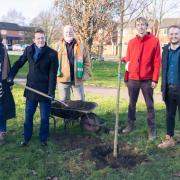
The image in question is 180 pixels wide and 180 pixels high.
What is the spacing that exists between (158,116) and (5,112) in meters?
3.74

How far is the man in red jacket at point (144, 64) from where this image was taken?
6230 millimetres

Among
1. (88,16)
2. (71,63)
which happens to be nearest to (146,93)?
(71,63)

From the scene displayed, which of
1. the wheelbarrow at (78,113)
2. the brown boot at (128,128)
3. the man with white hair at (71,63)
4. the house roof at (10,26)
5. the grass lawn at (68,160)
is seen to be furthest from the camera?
the house roof at (10,26)

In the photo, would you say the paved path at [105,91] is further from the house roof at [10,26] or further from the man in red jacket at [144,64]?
the house roof at [10,26]

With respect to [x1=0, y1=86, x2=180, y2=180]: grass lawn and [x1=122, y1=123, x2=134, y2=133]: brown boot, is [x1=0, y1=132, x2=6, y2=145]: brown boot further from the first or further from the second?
[x1=122, y1=123, x2=134, y2=133]: brown boot

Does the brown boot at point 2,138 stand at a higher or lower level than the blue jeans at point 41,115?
lower

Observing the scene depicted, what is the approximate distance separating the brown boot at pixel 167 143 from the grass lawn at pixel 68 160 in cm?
10

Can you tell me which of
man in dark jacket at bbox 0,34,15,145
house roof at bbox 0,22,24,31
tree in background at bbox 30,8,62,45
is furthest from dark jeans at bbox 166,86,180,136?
house roof at bbox 0,22,24,31

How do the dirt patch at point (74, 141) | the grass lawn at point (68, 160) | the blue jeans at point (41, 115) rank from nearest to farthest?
the grass lawn at point (68, 160), the blue jeans at point (41, 115), the dirt patch at point (74, 141)

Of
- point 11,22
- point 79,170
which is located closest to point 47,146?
point 79,170

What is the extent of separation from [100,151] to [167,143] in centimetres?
116

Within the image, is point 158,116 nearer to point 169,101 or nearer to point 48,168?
point 169,101

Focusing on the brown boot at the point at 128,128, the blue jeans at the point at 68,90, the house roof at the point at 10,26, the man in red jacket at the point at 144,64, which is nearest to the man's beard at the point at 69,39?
the blue jeans at the point at 68,90

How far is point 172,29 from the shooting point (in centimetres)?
575
